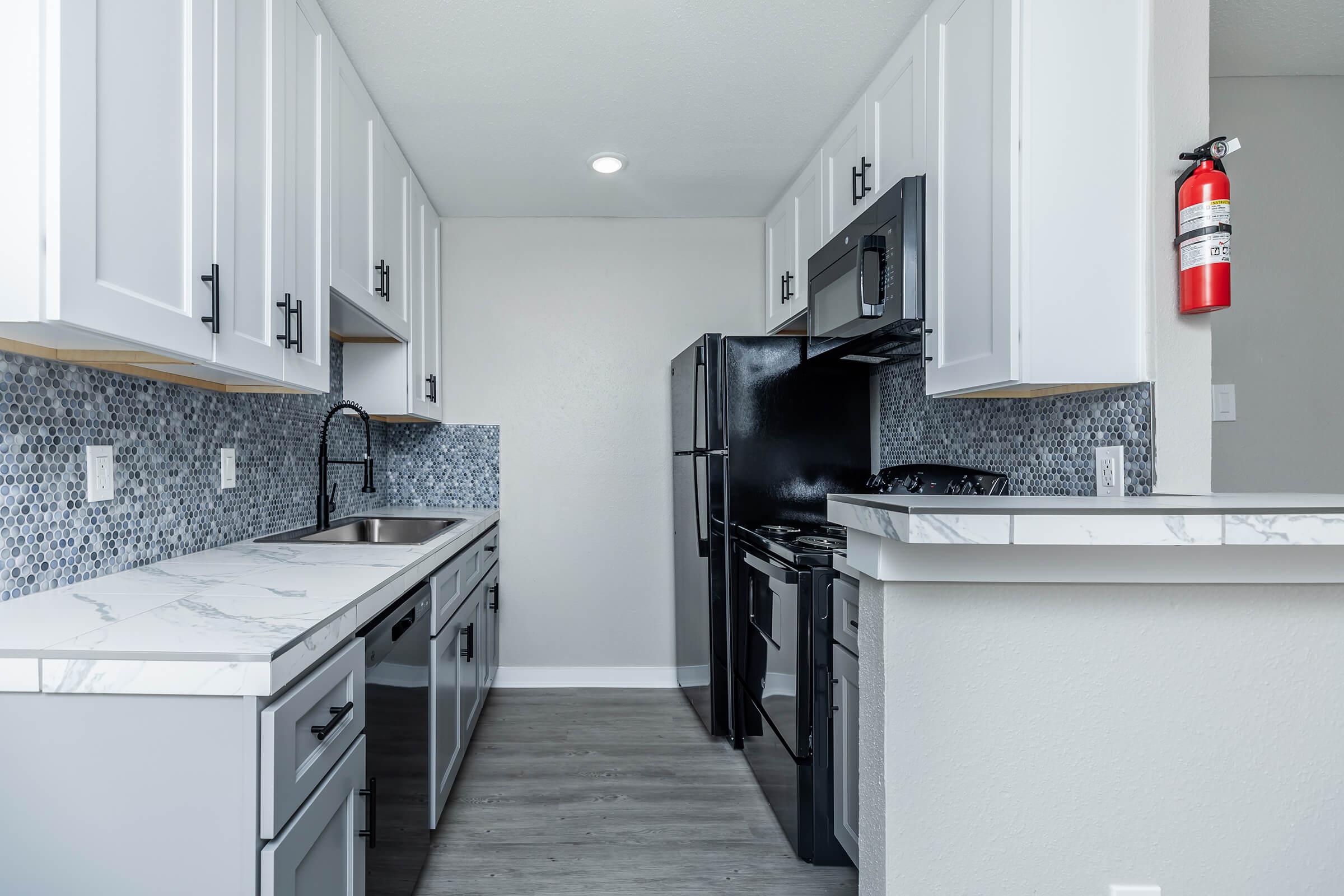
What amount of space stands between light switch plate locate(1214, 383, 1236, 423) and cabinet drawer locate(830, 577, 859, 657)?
1.17 metres

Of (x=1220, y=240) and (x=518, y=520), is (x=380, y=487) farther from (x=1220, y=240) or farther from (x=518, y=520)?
(x=1220, y=240)

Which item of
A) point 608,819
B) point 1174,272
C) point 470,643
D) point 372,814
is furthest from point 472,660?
point 1174,272

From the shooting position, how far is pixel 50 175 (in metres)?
0.94

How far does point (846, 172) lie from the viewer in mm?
2545

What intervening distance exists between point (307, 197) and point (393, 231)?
2.96 feet

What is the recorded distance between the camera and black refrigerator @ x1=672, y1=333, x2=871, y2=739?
2.83 metres

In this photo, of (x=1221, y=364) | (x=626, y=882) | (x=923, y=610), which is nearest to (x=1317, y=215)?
(x=1221, y=364)

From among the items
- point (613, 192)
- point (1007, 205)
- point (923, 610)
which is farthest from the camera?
point (613, 192)

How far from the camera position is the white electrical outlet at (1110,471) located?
160cm

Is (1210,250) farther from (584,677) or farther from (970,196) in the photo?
(584,677)

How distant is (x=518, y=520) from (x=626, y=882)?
2010 mm

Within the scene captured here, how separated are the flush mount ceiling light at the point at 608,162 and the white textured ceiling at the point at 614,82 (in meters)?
0.04

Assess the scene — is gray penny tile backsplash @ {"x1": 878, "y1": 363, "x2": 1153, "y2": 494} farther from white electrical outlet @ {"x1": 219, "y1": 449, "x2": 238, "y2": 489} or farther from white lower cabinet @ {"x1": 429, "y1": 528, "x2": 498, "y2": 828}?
white electrical outlet @ {"x1": 219, "y1": 449, "x2": 238, "y2": 489}

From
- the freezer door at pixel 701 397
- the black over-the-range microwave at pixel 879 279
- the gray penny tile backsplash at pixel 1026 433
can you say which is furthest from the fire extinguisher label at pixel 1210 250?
the freezer door at pixel 701 397
